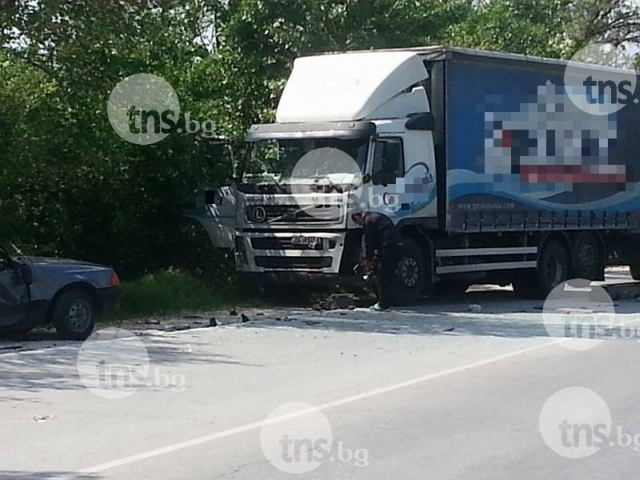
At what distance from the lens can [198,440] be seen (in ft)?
31.6

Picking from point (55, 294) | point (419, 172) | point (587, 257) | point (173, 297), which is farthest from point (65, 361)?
point (587, 257)

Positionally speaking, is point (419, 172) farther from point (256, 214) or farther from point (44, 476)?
point (44, 476)

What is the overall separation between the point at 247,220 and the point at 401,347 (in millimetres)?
5781

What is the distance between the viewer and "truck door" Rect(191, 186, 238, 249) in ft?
69.0

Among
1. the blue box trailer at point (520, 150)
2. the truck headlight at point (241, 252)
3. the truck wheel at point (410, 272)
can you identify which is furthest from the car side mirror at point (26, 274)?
the blue box trailer at point (520, 150)

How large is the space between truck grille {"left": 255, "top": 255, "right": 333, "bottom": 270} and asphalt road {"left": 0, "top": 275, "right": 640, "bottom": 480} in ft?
8.69

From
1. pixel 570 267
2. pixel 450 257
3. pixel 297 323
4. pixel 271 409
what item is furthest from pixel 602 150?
pixel 271 409

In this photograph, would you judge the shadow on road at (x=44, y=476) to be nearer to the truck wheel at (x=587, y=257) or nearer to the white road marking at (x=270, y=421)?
the white road marking at (x=270, y=421)

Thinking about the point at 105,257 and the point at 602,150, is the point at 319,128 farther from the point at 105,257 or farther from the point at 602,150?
the point at 602,150

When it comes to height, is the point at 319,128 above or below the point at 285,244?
above

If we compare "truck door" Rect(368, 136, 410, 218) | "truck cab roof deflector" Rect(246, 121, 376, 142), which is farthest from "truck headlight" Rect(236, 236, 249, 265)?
"truck door" Rect(368, 136, 410, 218)

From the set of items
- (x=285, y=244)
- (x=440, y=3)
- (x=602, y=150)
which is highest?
(x=440, y=3)

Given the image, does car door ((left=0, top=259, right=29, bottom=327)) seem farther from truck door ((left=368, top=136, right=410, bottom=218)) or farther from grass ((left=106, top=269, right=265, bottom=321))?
truck door ((left=368, top=136, right=410, bottom=218))

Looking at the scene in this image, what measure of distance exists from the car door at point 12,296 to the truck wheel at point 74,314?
0.46 m
